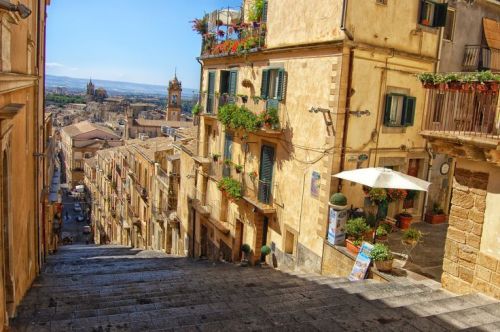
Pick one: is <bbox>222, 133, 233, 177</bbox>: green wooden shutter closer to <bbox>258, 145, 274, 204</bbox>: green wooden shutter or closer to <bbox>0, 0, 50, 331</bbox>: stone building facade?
<bbox>258, 145, 274, 204</bbox>: green wooden shutter

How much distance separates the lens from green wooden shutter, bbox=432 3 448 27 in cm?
1468

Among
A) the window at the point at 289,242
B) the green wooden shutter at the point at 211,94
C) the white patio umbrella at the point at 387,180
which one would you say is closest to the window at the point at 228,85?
the green wooden shutter at the point at 211,94

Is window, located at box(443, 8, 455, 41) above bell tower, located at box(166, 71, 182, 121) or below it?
above

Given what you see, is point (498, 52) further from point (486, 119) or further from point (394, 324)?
point (394, 324)

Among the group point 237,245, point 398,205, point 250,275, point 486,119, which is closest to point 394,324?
point 486,119

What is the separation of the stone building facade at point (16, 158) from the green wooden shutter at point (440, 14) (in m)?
12.5

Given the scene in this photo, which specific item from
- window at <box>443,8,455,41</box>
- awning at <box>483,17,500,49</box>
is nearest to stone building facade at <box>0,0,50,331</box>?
window at <box>443,8,455,41</box>

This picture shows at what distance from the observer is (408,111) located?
49.5 feet

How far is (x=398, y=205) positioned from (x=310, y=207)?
3.85 m

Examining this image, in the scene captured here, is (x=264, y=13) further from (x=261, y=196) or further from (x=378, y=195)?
(x=378, y=195)

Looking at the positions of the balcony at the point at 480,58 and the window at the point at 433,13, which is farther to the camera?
the balcony at the point at 480,58

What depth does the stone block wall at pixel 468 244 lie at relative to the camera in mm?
8023

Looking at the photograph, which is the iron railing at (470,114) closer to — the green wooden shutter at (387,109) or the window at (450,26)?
the green wooden shutter at (387,109)

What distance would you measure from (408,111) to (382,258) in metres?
6.27
